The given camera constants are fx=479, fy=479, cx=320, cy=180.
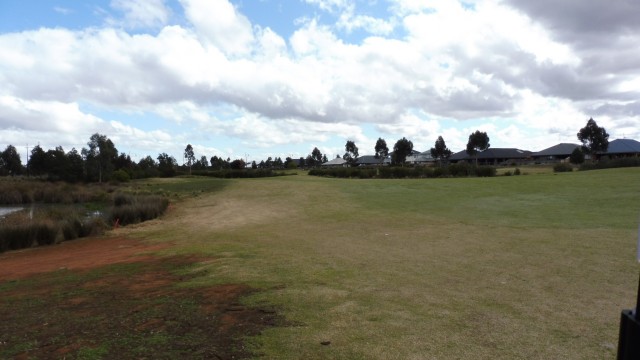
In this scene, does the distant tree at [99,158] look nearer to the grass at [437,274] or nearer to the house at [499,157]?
the grass at [437,274]

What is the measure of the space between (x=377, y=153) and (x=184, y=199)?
79.2 m

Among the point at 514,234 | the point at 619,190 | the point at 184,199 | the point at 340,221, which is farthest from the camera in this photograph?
the point at 184,199

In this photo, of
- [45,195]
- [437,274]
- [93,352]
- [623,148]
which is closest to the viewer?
[93,352]

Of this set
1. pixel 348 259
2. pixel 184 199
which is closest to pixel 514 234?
pixel 348 259

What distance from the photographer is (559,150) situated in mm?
111125

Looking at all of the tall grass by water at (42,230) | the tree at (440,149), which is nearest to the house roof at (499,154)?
the tree at (440,149)

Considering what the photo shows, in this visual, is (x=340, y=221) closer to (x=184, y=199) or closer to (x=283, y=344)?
(x=283, y=344)

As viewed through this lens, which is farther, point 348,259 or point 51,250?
point 51,250

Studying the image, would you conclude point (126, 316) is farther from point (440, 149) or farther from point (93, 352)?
point (440, 149)

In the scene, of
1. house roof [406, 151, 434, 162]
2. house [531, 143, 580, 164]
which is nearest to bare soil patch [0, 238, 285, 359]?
house [531, 143, 580, 164]

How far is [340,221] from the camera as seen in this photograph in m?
20.9

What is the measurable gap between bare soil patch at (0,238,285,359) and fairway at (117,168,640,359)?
45 cm

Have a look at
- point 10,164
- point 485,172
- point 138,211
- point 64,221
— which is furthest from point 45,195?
point 10,164

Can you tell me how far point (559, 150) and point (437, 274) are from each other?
379ft
